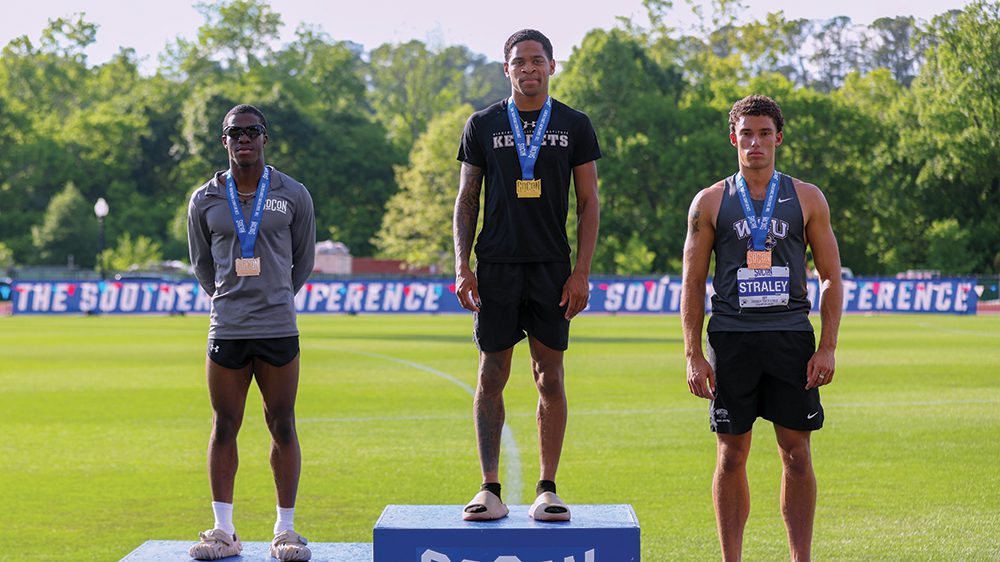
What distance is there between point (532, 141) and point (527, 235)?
18.1 inches

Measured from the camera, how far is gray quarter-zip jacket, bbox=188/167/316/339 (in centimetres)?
640

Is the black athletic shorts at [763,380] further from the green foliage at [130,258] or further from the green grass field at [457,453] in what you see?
the green foliage at [130,258]

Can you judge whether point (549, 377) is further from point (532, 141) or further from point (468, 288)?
point (532, 141)

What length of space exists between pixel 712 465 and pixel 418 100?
95.7 meters

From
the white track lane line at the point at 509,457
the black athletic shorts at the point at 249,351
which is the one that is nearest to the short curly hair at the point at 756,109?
the black athletic shorts at the point at 249,351

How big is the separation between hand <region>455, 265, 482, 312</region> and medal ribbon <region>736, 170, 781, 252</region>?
4.45 ft

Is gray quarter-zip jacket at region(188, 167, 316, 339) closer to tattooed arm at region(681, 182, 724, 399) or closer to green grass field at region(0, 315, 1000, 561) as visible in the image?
tattooed arm at region(681, 182, 724, 399)

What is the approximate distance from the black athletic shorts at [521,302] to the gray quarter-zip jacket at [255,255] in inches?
38.3

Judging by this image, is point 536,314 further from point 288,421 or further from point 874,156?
point 874,156

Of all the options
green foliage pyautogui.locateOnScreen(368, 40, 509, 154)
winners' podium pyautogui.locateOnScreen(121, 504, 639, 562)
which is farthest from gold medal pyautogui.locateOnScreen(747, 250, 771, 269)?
green foliage pyautogui.locateOnScreen(368, 40, 509, 154)

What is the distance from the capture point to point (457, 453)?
11719 mm

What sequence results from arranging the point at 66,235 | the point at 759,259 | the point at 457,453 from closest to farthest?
1. the point at 759,259
2. the point at 457,453
3. the point at 66,235

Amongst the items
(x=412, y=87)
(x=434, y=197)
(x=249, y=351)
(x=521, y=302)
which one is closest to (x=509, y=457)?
(x=521, y=302)

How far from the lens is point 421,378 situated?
19.8m
